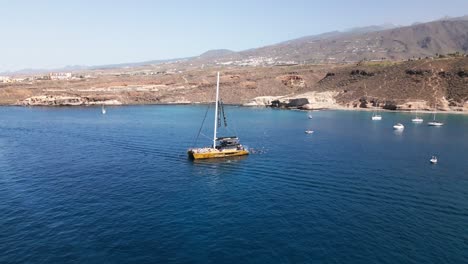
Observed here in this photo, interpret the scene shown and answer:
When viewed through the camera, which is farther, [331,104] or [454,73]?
[331,104]

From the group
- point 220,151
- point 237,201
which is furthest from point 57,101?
point 237,201

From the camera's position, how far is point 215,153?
7806 cm

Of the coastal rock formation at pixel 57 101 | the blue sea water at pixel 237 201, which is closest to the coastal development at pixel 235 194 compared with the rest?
the blue sea water at pixel 237 201

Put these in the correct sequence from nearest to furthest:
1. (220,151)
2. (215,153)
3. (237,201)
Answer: (237,201), (215,153), (220,151)

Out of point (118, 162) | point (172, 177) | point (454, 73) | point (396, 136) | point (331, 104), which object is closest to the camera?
point (172, 177)

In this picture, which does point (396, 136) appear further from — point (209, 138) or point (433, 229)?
point (433, 229)

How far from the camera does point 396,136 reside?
103 m

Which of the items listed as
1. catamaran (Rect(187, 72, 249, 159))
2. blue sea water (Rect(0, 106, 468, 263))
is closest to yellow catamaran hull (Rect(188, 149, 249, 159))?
catamaran (Rect(187, 72, 249, 159))

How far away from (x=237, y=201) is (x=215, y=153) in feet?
86.0

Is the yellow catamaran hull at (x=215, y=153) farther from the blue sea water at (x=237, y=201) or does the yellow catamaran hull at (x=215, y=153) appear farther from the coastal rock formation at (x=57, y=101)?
the coastal rock formation at (x=57, y=101)

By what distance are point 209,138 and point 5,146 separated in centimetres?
4671

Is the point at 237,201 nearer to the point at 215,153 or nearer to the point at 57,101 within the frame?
the point at 215,153

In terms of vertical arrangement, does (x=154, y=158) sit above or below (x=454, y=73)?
below

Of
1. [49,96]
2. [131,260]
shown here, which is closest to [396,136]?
[131,260]
